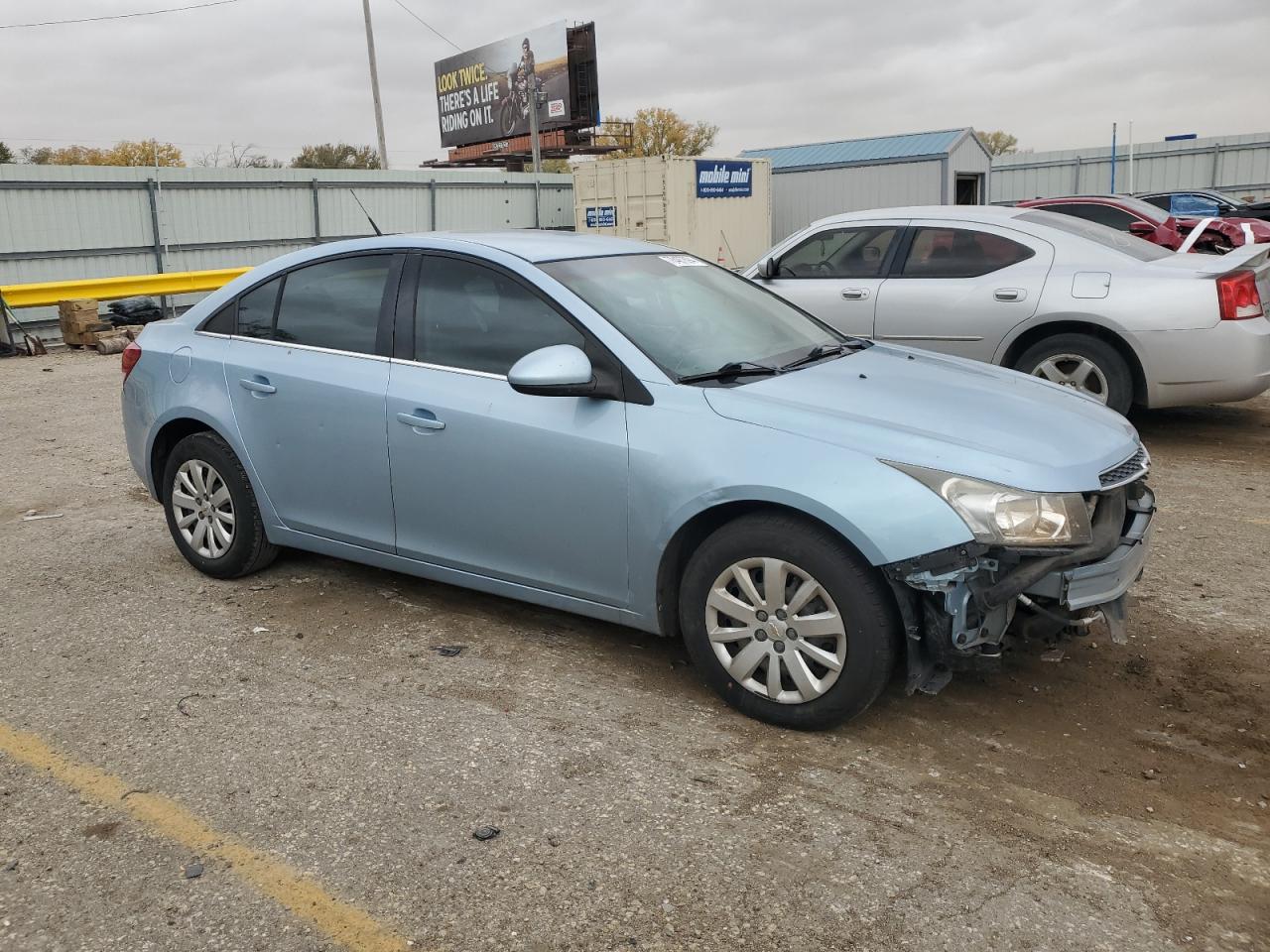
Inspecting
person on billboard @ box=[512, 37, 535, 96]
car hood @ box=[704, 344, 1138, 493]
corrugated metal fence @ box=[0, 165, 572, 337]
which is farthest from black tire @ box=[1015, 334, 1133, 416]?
person on billboard @ box=[512, 37, 535, 96]

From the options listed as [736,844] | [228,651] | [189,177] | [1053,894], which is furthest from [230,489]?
[189,177]

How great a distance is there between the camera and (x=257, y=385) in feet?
15.8

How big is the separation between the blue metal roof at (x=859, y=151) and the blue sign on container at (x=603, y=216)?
5.32m

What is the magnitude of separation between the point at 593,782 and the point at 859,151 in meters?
23.8

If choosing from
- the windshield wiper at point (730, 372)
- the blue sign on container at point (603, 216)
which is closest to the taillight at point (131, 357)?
the windshield wiper at point (730, 372)

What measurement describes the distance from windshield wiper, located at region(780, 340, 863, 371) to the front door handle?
1.33 m

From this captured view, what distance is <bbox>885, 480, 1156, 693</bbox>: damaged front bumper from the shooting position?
3.28 m

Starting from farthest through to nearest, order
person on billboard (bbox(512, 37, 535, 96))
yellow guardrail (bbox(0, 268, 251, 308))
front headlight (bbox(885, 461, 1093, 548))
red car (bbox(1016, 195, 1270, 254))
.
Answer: person on billboard (bbox(512, 37, 535, 96))
yellow guardrail (bbox(0, 268, 251, 308))
red car (bbox(1016, 195, 1270, 254))
front headlight (bbox(885, 461, 1093, 548))

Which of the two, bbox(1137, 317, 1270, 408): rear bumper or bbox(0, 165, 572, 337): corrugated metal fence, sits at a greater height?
bbox(0, 165, 572, 337): corrugated metal fence

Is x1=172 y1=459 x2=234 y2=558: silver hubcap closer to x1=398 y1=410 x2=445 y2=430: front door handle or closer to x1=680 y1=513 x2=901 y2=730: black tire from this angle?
x1=398 y1=410 x2=445 y2=430: front door handle

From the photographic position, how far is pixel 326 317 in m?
4.76

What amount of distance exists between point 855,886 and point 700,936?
448 millimetres

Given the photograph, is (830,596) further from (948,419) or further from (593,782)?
(593,782)

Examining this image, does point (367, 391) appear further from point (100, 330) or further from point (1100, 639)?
point (100, 330)
